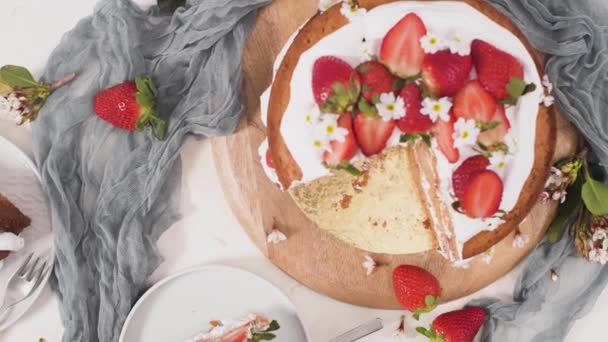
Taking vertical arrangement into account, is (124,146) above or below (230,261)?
above

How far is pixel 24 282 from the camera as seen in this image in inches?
73.9

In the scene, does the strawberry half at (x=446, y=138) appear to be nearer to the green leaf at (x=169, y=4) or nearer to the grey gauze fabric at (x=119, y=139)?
the grey gauze fabric at (x=119, y=139)

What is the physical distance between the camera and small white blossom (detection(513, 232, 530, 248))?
1.92m

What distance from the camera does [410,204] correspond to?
1778 mm

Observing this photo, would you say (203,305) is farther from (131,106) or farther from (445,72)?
(445,72)

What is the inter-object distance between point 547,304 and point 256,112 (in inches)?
35.5

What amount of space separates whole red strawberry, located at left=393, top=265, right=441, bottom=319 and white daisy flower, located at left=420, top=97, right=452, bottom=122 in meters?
0.47

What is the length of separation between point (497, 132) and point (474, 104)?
3.4 inches

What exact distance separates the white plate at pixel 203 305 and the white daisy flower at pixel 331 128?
497 mm

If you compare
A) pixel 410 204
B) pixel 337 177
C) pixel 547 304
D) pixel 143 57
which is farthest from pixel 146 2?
pixel 547 304

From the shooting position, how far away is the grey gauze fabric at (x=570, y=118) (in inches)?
73.5

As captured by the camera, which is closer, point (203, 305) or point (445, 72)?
point (445, 72)

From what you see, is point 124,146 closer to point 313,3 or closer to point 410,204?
point 313,3

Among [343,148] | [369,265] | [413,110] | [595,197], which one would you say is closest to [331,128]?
[343,148]
